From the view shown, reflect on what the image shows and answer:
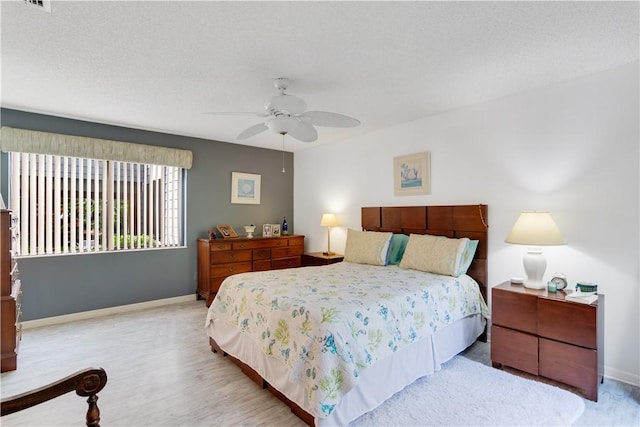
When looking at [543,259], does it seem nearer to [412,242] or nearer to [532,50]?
[412,242]

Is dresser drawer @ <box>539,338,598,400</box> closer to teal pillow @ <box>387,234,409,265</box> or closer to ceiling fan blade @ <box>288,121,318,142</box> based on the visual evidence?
teal pillow @ <box>387,234,409,265</box>

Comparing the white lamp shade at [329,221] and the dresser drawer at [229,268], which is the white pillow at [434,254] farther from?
the dresser drawer at [229,268]

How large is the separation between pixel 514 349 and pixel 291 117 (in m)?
2.63

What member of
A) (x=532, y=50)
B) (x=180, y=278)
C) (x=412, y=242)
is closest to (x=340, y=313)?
(x=412, y=242)

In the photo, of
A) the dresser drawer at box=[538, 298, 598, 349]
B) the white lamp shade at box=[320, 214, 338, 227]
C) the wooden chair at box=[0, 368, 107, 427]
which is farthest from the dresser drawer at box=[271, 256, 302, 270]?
the wooden chair at box=[0, 368, 107, 427]

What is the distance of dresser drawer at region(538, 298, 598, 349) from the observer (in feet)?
7.67

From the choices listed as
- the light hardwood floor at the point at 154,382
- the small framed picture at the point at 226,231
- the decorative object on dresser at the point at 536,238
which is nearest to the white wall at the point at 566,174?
the decorative object on dresser at the point at 536,238

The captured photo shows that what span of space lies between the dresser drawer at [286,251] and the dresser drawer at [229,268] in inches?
18.3

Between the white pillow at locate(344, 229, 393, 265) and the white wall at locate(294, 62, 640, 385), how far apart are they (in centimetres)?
64

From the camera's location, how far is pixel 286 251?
545 centimetres

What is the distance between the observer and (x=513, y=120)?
127 inches

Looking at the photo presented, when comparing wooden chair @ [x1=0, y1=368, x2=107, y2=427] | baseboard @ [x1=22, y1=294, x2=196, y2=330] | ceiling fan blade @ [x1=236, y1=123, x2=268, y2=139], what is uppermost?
ceiling fan blade @ [x1=236, y1=123, x2=268, y2=139]

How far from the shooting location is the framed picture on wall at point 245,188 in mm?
5375

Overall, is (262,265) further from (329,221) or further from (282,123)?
(282,123)
